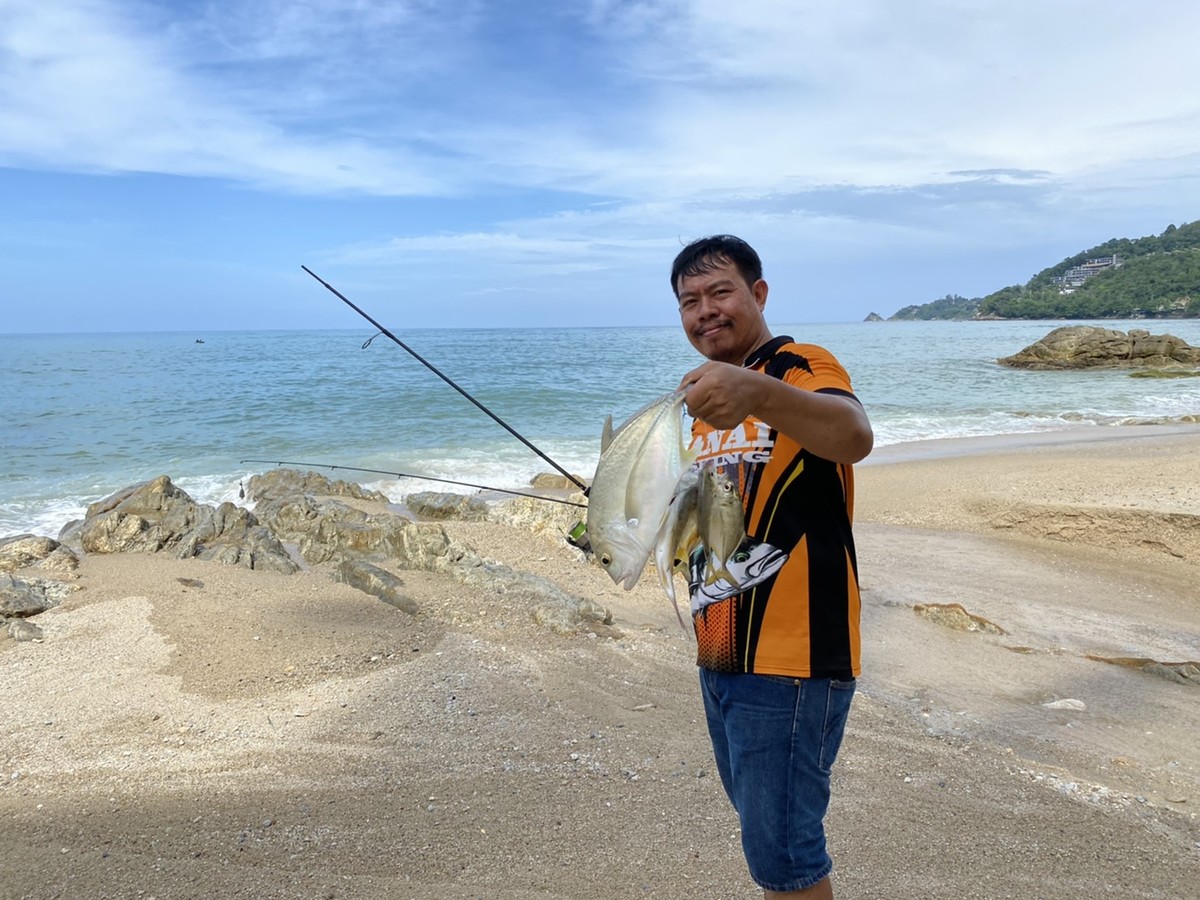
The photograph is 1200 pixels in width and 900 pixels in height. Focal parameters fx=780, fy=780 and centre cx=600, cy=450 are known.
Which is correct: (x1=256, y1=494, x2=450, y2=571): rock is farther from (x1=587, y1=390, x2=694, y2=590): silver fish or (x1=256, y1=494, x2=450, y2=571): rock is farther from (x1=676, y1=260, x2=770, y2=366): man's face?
(x1=587, y1=390, x2=694, y2=590): silver fish

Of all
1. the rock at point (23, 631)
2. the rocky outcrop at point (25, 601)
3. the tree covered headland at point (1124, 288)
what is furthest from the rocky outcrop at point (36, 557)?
the tree covered headland at point (1124, 288)

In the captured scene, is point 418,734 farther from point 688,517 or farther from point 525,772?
point 688,517

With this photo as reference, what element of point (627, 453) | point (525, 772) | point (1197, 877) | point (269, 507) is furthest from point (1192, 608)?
point (269, 507)

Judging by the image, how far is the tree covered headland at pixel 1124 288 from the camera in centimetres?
8562

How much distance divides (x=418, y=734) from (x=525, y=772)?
652 millimetres

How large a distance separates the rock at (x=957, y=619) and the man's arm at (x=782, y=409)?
476cm

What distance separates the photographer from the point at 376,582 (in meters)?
5.95

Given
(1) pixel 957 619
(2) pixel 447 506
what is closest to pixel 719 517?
(1) pixel 957 619

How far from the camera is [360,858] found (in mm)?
2893

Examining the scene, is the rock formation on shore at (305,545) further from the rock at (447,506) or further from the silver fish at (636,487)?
the silver fish at (636,487)

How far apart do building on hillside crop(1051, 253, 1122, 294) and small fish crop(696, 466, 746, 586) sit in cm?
13731

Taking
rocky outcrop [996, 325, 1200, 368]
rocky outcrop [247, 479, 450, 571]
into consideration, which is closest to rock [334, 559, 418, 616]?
rocky outcrop [247, 479, 450, 571]

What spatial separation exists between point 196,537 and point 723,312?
23.1ft

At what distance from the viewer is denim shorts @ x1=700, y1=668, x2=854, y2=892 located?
171cm
